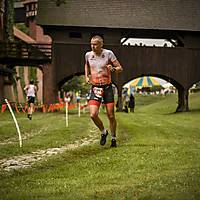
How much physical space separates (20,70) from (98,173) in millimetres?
38089

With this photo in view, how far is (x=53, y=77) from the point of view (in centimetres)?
2566

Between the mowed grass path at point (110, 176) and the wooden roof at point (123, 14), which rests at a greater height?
the wooden roof at point (123, 14)

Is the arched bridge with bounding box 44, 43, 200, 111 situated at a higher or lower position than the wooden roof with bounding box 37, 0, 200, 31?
lower

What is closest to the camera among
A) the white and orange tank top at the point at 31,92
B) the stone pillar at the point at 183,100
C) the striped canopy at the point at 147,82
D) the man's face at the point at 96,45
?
the man's face at the point at 96,45

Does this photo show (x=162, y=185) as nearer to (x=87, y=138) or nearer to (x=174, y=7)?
(x=87, y=138)

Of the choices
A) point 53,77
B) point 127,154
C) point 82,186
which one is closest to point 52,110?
point 53,77

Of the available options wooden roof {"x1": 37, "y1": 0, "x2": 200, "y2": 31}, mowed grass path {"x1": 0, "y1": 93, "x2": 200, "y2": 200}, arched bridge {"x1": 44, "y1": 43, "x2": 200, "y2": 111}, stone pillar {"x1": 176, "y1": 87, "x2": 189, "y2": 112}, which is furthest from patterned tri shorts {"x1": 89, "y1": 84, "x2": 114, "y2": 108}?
stone pillar {"x1": 176, "y1": 87, "x2": 189, "y2": 112}

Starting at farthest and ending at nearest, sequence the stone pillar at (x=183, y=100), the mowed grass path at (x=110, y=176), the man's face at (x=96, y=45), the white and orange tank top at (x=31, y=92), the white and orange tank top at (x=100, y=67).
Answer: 1. the stone pillar at (x=183, y=100)
2. the white and orange tank top at (x=31, y=92)
3. the white and orange tank top at (x=100, y=67)
4. the man's face at (x=96, y=45)
5. the mowed grass path at (x=110, y=176)

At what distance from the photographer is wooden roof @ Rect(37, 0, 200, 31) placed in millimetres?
26169

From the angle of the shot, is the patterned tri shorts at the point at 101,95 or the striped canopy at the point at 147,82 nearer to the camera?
the patterned tri shorts at the point at 101,95

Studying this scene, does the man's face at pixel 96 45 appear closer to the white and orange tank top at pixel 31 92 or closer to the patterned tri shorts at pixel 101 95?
the patterned tri shorts at pixel 101 95

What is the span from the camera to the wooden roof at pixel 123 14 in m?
26.2

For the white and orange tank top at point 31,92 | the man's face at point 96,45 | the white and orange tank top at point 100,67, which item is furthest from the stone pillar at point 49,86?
the man's face at point 96,45

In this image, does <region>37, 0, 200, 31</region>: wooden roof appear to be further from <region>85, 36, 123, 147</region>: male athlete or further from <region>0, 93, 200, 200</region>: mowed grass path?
<region>0, 93, 200, 200</region>: mowed grass path
